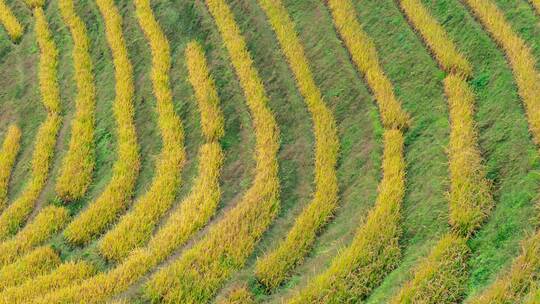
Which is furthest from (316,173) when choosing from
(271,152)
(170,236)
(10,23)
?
(10,23)

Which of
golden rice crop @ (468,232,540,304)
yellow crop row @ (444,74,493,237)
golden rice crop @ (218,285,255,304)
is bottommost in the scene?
golden rice crop @ (468,232,540,304)

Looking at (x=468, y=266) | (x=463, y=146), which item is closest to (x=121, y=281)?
(x=468, y=266)

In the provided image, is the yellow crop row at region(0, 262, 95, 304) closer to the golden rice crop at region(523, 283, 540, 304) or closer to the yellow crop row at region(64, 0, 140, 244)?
the yellow crop row at region(64, 0, 140, 244)

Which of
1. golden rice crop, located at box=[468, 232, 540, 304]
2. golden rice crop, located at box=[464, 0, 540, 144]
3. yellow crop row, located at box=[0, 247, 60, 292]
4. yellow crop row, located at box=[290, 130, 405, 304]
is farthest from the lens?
golden rice crop, located at box=[464, 0, 540, 144]

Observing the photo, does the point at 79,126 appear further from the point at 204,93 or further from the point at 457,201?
the point at 457,201

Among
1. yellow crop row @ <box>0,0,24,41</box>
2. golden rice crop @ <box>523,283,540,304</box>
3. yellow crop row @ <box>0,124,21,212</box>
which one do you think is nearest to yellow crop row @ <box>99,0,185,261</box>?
yellow crop row @ <box>0,124,21,212</box>

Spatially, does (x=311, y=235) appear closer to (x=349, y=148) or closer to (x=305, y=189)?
(x=305, y=189)
